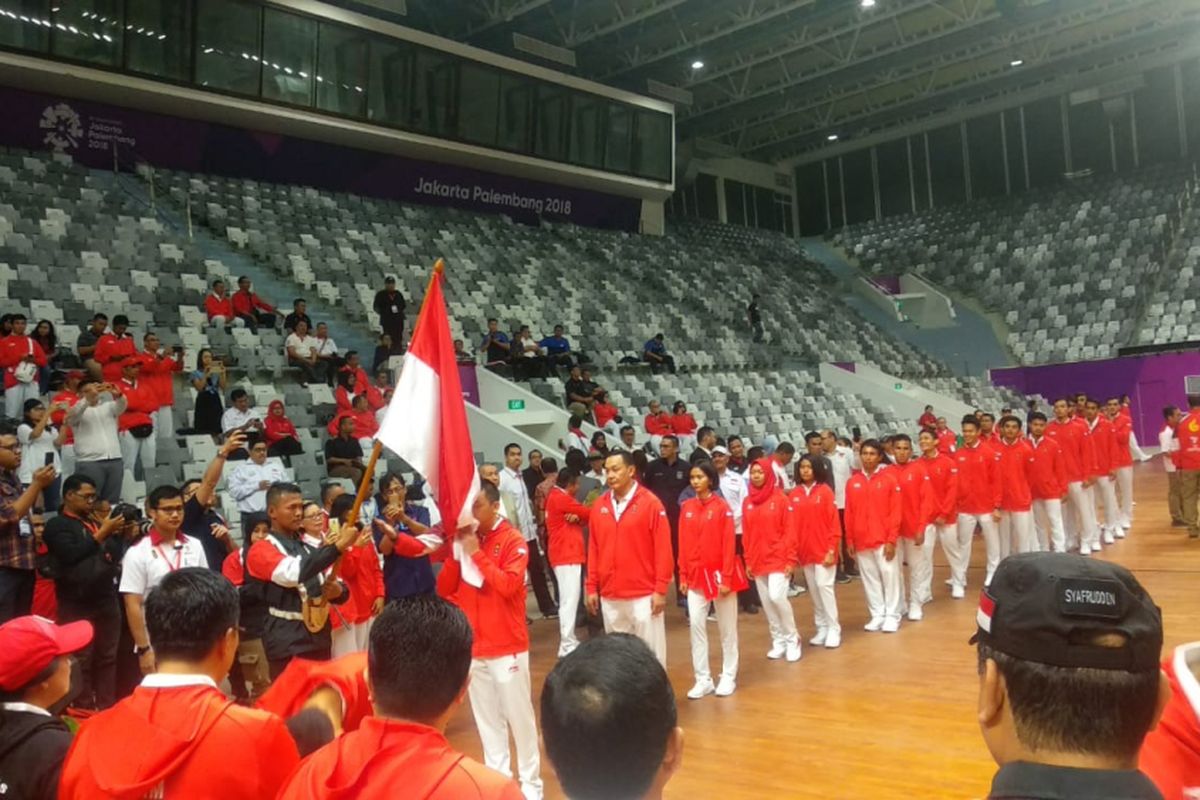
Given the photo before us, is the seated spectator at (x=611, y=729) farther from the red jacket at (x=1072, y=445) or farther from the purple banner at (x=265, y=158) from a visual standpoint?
the purple banner at (x=265, y=158)

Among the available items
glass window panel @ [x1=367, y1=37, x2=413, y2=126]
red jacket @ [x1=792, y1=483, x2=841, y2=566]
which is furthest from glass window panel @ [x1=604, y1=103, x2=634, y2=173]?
red jacket @ [x1=792, y1=483, x2=841, y2=566]

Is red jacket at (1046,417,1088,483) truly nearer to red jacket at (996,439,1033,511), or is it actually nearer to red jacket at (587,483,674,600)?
red jacket at (996,439,1033,511)

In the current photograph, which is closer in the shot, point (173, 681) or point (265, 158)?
point (173, 681)

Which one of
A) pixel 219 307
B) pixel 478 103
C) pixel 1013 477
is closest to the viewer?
pixel 1013 477

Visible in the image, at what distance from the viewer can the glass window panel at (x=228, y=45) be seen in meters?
14.7

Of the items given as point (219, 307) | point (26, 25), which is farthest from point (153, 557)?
point (26, 25)

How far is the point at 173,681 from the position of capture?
6.82 ft

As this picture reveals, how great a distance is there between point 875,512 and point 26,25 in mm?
13285

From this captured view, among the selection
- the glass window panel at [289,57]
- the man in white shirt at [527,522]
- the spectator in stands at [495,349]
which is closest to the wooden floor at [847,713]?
the man in white shirt at [527,522]

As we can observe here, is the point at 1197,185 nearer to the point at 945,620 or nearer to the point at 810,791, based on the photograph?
the point at 945,620

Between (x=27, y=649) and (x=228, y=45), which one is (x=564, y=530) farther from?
(x=228, y=45)


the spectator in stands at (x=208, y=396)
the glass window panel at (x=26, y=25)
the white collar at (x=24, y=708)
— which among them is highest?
the glass window panel at (x=26, y=25)

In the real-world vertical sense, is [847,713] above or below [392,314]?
below

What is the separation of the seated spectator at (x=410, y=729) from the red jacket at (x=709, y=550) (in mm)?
4611
